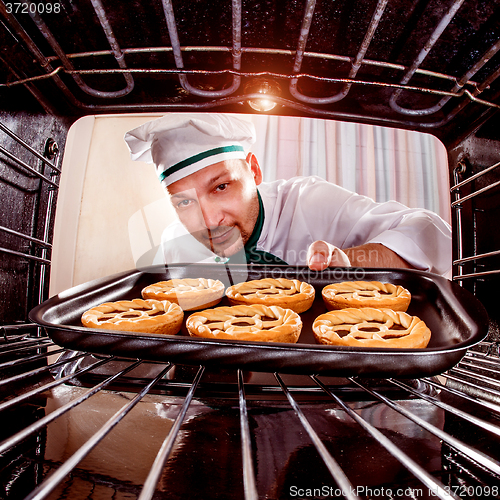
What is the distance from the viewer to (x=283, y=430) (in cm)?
45

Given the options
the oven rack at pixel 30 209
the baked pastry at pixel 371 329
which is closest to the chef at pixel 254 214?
the baked pastry at pixel 371 329

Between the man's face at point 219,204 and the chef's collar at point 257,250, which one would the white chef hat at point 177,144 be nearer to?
the man's face at point 219,204

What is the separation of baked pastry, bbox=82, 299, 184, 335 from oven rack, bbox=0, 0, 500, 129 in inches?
18.4

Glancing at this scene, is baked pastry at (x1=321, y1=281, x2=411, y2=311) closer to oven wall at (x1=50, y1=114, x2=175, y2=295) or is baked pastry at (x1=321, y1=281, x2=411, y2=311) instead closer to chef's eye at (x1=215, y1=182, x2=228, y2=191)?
oven wall at (x1=50, y1=114, x2=175, y2=295)

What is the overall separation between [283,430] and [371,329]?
41cm

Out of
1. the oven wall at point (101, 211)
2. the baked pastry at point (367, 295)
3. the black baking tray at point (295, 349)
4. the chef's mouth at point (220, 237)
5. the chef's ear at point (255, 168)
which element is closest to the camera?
the black baking tray at point (295, 349)

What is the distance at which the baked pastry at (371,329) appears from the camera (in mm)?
652

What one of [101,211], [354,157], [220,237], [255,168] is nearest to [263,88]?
[101,211]

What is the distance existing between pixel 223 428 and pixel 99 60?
0.65m

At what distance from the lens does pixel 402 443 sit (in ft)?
1.38

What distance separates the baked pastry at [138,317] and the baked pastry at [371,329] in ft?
1.15

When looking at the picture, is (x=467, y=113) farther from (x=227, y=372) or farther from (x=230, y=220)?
(x=230, y=220)

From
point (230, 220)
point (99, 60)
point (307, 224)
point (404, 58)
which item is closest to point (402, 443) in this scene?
point (404, 58)

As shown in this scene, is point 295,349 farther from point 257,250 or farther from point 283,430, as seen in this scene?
point 257,250
